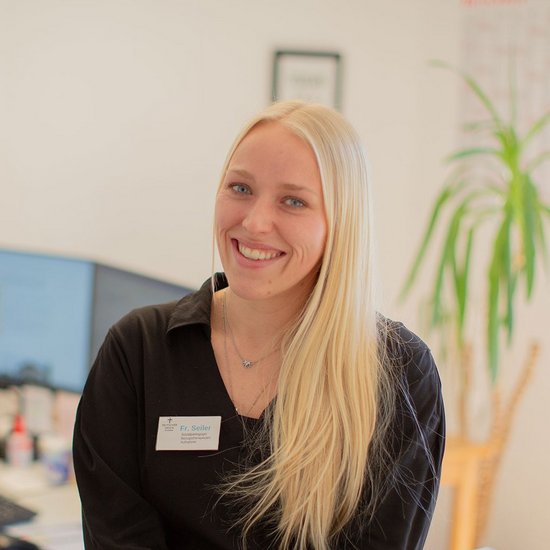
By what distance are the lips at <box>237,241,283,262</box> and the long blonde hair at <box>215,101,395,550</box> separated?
3.7 inches

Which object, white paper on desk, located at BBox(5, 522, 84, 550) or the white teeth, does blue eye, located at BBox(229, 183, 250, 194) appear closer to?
the white teeth

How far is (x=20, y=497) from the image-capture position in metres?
2.43

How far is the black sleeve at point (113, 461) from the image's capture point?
1.51 m

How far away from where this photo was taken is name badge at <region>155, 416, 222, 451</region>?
1.52m

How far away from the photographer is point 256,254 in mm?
1505

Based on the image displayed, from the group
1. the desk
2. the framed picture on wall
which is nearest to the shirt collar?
the desk

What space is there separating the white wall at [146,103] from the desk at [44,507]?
0.99 m

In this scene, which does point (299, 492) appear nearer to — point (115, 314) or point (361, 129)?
point (115, 314)

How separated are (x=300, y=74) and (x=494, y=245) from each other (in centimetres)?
106

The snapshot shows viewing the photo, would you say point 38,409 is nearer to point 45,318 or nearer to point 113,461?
point 45,318

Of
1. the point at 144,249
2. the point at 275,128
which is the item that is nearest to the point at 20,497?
the point at 144,249

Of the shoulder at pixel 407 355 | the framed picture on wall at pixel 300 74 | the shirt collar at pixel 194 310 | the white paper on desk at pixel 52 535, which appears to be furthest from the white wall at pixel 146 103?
the shoulder at pixel 407 355

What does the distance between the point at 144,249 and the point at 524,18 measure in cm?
160

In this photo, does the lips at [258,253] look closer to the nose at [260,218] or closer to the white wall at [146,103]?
the nose at [260,218]
